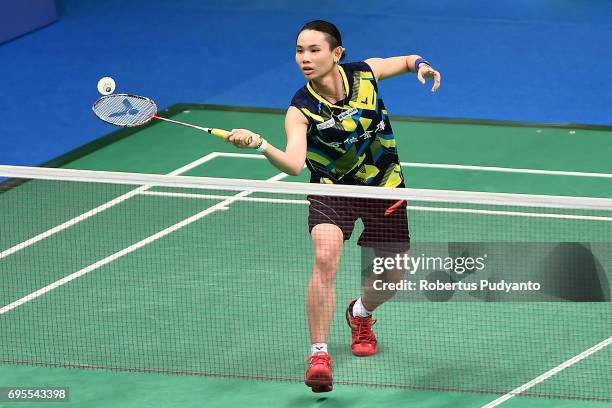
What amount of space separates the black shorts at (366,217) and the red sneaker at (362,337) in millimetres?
546

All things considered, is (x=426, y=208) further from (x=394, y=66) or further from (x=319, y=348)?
(x=319, y=348)

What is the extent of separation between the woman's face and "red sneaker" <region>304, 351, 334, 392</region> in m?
1.63

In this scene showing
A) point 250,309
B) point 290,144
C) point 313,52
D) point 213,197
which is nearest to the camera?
point 290,144

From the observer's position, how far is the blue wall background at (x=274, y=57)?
1371 cm

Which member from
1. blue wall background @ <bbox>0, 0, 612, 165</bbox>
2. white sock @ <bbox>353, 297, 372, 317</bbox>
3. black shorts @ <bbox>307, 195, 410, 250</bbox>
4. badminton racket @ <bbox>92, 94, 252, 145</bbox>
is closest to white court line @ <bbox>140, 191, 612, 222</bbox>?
white sock @ <bbox>353, 297, 372, 317</bbox>

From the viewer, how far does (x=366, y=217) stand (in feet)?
26.6

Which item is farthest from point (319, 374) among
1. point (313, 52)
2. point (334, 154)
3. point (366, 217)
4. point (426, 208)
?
point (426, 208)

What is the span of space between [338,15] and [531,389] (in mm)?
9953

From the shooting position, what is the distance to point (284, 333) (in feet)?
28.6

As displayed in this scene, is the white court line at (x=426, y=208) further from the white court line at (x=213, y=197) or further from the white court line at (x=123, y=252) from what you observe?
the white court line at (x=123, y=252)

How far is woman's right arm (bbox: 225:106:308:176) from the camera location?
7.12 metres

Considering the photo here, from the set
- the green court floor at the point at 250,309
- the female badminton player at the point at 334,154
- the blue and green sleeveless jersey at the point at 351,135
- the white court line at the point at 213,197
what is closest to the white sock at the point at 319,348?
the female badminton player at the point at 334,154

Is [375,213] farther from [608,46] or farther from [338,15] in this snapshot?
[338,15]

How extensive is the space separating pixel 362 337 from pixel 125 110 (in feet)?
6.68
